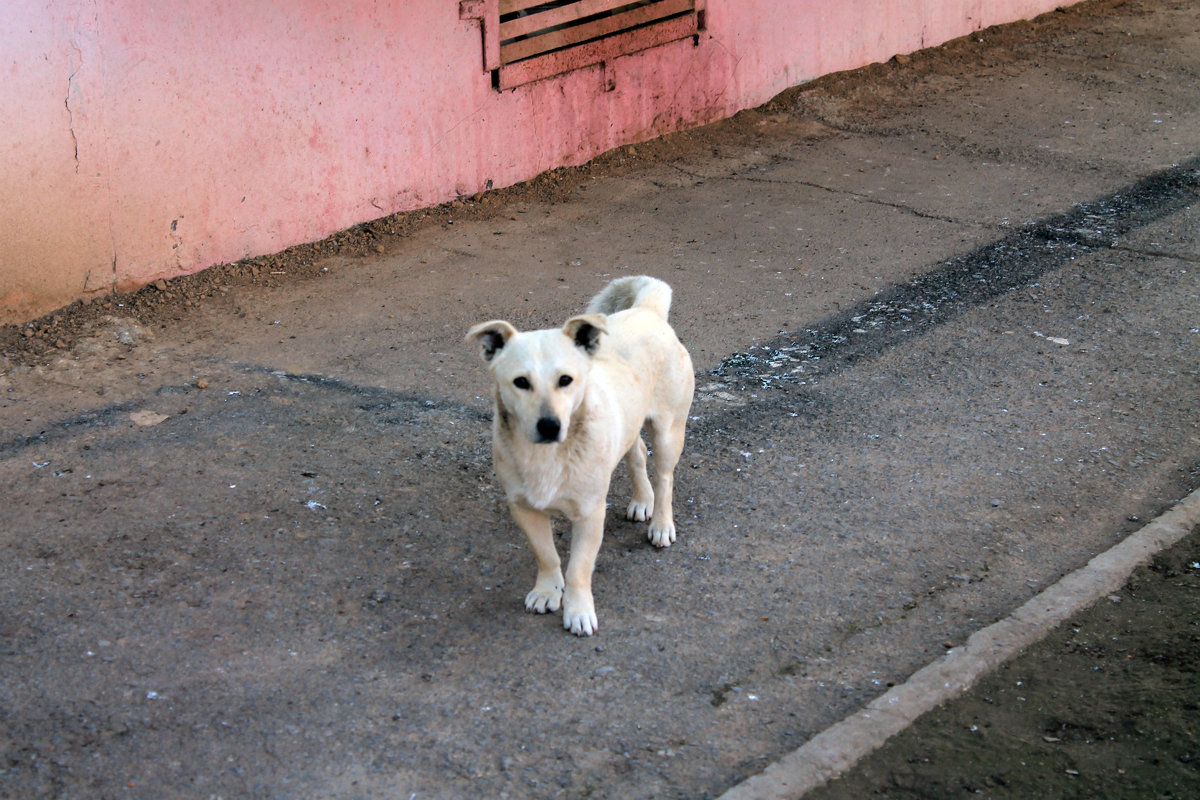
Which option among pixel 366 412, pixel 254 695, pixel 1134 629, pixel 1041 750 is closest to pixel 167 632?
pixel 254 695

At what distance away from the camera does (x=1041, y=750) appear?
13.1ft

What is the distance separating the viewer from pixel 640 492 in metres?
5.41

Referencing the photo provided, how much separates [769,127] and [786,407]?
17.6 ft

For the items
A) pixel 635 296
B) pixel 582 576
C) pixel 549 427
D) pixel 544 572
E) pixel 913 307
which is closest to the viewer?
pixel 549 427

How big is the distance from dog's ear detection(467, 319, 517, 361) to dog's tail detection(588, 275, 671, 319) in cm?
103

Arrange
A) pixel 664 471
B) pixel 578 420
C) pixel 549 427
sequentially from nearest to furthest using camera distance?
pixel 549 427
pixel 578 420
pixel 664 471

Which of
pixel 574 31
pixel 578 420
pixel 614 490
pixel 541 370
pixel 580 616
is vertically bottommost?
pixel 614 490

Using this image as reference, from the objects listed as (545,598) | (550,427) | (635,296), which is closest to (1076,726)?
(545,598)

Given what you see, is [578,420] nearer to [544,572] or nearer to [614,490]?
[544,572]

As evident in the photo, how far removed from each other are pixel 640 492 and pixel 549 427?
1.39 m

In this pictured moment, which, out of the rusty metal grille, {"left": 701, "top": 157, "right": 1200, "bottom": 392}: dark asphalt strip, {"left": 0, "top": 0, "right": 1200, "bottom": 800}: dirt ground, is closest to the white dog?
{"left": 0, "top": 0, "right": 1200, "bottom": 800}: dirt ground

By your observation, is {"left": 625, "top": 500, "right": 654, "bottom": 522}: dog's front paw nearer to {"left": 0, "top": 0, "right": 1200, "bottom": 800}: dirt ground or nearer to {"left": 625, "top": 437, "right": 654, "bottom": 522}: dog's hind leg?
{"left": 625, "top": 437, "right": 654, "bottom": 522}: dog's hind leg

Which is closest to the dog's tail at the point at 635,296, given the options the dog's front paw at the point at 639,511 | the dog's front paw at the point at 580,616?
the dog's front paw at the point at 639,511

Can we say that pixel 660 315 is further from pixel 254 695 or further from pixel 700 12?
pixel 700 12
